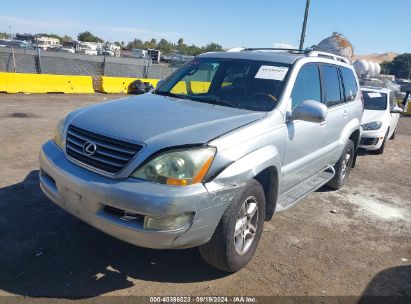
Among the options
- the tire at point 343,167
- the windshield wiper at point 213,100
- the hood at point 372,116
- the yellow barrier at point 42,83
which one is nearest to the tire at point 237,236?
the windshield wiper at point 213,100

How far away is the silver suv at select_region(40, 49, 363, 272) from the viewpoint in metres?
2.76

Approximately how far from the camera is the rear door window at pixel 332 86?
486 cm

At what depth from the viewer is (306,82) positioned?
4332 mm

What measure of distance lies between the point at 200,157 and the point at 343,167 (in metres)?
3.87

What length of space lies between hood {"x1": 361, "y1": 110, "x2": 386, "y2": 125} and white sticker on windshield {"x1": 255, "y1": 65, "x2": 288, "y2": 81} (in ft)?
18.0

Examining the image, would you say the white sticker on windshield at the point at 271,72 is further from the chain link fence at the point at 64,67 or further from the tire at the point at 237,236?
the chain link fence at the point at 64,67

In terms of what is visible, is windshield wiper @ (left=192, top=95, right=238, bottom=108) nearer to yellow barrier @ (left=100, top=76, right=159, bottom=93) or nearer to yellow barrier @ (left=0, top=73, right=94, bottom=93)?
yellow barrier @ (left=0, top=73, right=94, bottom=93)

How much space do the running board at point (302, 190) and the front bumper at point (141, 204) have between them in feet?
3.70

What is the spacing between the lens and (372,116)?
360 inches

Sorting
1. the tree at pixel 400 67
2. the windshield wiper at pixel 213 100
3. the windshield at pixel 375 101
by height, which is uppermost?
the windshield wiper at pixel 213 100

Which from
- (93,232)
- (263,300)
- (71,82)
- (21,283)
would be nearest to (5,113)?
(71,82)

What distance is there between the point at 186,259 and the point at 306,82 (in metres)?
2.37

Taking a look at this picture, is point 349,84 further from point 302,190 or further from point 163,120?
point 163,120

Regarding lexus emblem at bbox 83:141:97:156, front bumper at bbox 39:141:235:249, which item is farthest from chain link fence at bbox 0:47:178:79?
front bumper at bbox 39:141:235:249
